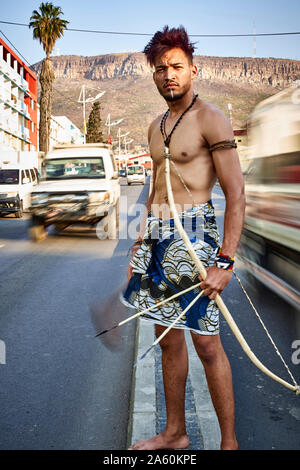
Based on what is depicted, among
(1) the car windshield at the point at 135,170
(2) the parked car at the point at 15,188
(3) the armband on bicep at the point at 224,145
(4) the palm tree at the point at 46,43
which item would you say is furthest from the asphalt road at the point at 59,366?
(1) the car windshield at the point at 135,170

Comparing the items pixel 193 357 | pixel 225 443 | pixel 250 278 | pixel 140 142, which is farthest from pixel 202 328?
pixel 140 142

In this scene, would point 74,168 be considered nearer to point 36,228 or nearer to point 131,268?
point 36,228

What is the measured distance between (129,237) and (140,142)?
16292 cm

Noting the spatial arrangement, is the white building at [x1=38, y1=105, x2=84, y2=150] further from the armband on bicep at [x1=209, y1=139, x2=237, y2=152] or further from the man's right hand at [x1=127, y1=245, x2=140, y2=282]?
the armband on bicep at [x1=209, y1=139, x2=237, y2=152]

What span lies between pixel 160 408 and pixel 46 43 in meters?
33.9

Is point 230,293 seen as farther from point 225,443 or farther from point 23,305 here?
point 225,443

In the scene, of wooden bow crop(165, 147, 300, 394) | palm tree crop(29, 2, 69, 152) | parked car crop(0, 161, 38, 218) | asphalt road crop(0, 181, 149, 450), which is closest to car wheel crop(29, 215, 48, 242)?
asphalt road crop(0, 181, 149, 450)

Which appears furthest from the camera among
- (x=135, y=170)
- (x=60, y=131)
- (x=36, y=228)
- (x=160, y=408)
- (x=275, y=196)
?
(x=60, y=131)

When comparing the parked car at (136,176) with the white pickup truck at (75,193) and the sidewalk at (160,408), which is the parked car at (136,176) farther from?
the sidewalk at (160,408)

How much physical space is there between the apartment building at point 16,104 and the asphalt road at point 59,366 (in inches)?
1767

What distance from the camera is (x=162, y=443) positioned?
274 centimetres

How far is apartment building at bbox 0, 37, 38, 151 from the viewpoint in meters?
50.7

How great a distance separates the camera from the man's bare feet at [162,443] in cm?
272

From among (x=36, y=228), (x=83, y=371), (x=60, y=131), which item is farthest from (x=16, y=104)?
(x=83, y=371)
